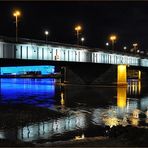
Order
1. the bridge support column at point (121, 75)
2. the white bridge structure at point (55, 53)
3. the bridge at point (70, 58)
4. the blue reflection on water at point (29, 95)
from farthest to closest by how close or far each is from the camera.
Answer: the bridge support column at point (121, 75)
the bridge at point (70, 58)
the white bridge structure at point (55, 53)
the blue reflection on water at point (29, 95)

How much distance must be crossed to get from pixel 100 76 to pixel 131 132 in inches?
3315

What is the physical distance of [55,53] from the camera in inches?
2788

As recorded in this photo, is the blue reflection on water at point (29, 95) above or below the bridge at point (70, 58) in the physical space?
below

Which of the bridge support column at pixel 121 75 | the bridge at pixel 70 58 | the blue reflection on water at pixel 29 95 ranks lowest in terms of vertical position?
the blue reflection on water at pixel 29 95

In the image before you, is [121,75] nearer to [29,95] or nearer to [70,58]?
[70,58]

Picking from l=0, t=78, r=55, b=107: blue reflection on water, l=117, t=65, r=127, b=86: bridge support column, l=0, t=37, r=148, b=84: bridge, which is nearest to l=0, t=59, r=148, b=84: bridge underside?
l=0, t=37, r=148, b=84: bridge

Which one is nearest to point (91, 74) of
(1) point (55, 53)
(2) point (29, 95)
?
(1) point (55, 53)

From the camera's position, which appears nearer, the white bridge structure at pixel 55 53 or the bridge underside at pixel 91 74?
the white bridge structure at pixel 55 53

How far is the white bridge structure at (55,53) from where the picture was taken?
57.3m

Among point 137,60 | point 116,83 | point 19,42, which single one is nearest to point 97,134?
point 19,42

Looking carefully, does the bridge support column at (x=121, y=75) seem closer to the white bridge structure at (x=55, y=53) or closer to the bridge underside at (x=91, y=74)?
the bridge underside at (x=91, y=74)

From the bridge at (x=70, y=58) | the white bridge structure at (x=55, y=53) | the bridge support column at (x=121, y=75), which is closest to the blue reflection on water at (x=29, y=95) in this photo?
the bridge at (x=70, y=58)

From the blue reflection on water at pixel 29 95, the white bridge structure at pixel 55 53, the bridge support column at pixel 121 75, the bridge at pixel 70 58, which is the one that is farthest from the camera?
the bridge support column at pixel 121 75

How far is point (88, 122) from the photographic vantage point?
113 feet
